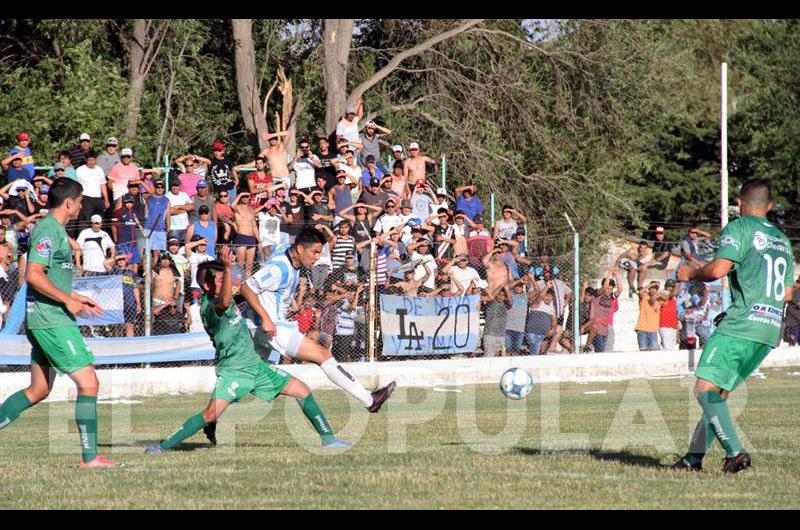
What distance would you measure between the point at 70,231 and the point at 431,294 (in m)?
5.93

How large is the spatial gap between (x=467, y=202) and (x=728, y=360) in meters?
15.6

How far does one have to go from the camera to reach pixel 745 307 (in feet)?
29.7

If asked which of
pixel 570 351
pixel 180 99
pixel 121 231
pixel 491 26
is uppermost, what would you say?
pixel 491 26

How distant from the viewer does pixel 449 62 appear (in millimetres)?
34844

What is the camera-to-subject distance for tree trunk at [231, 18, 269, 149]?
31391mm

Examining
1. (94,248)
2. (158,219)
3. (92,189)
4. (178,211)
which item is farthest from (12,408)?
(178,211)

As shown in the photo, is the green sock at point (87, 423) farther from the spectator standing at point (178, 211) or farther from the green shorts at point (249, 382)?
the spectator standing at point (178, 211)

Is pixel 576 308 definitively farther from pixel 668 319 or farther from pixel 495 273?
pixel 668 319

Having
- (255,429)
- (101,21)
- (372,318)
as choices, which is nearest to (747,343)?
(255,429)

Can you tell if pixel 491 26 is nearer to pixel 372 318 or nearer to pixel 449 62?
pixel 449 62

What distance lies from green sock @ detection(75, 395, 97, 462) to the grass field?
24 centimetres

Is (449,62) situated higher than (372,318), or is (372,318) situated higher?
(449,62)

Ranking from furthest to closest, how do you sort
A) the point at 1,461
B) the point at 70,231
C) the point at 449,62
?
the point at 449,62, the point at 70,231, the point at 1,461

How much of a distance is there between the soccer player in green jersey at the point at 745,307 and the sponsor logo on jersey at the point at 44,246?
4.58 meters
